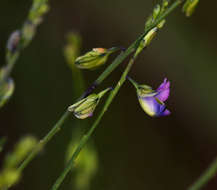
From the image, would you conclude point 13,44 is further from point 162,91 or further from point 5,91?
point 162,91

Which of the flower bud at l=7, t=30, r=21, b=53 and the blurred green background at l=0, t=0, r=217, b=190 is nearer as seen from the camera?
the flower bud at l=7, t=30, r=21, b=53

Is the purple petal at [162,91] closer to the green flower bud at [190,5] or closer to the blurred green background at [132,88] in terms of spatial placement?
the green flower bud at [190,5]

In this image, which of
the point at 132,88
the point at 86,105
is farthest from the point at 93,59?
the point at 132,88

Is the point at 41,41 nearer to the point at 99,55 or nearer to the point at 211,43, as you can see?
the point at 211,43

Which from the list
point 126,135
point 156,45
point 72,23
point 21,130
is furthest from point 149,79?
point 21,130

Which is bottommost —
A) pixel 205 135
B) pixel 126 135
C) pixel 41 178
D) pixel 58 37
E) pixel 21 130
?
pixel 205 135

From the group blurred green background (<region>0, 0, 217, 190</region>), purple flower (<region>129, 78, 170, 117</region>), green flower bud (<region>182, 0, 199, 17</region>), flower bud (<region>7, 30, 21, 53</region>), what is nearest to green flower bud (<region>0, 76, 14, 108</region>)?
flower bud (<region>7, 30, 21, 53</region>)

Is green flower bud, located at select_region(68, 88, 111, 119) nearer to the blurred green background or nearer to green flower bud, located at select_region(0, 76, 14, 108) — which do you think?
green flower bud, located at select_region(0, 76, 14, 108)

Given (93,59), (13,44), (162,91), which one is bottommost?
(162,91)
